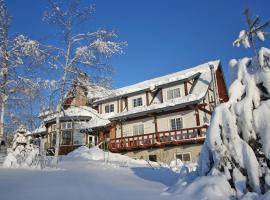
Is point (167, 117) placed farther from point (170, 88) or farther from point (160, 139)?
point (170, 88)

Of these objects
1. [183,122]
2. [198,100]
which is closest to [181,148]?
[183,122]

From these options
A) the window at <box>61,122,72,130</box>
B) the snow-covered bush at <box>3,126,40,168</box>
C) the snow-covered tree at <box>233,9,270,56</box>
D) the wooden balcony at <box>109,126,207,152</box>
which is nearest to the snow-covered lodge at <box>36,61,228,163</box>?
the wooden balcony at <box>109,126,207,152</box>

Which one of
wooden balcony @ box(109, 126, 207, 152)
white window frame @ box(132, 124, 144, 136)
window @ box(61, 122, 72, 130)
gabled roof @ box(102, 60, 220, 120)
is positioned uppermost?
gabled roof @ box(102, 60, 220, 120)

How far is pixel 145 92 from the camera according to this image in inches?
1086

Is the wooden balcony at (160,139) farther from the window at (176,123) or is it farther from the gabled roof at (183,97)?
the gabled roof at (183,97)

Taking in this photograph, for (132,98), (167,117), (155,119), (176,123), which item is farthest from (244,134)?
(132,98)

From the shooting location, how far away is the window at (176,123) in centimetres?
2415

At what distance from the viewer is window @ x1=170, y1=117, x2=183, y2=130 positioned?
2415 centimetres

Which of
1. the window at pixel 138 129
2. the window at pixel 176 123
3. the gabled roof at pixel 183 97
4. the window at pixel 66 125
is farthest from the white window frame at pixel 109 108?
the window at pixel 176 123

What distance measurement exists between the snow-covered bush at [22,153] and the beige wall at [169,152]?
12.1 m

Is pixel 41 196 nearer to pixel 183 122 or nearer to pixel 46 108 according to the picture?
pixel 46 108

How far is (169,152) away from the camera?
907 inches

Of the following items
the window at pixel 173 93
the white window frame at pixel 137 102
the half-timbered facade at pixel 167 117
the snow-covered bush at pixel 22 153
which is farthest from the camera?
the white window frame at pixel 137 102

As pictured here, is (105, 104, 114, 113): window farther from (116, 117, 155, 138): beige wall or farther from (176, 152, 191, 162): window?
(176, 152, 191, 162): window
